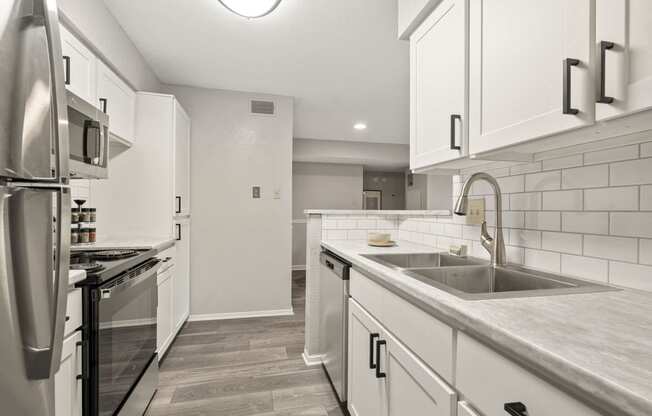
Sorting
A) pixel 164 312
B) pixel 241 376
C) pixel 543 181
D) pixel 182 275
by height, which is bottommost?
pixel 241 376

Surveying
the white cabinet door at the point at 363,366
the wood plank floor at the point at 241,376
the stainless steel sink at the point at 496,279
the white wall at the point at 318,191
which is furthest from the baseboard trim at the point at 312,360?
the white wall at the point at 318,191

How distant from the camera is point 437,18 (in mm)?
1362

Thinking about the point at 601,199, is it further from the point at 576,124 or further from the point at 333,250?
the point at 333,250

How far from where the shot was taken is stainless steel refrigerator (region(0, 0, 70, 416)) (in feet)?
2.02

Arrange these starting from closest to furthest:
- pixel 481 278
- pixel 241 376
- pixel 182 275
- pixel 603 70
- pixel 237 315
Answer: pixel 603 70, pixel 481 278, pixel 241 376, pixel 182 275, pixel 237 315

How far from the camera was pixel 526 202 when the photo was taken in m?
1.30

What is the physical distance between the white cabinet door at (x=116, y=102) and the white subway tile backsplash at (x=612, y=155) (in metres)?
2.53

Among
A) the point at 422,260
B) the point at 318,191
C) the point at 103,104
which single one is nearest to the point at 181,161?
the point at 103,104

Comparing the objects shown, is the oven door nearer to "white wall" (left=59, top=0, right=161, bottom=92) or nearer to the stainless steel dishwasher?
the stainless steel dishwasher

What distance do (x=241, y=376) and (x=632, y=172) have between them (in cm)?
232

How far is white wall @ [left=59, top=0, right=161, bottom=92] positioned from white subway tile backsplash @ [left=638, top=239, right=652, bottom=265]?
2555 millimetres

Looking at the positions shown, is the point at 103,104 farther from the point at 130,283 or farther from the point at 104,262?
the point at 130,283

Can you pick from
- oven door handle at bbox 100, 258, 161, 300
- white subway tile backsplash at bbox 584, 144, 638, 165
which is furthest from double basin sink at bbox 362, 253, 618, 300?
oven door handle at bbox 100, 258, 161, 300

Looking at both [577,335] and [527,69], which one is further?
[527,69]
